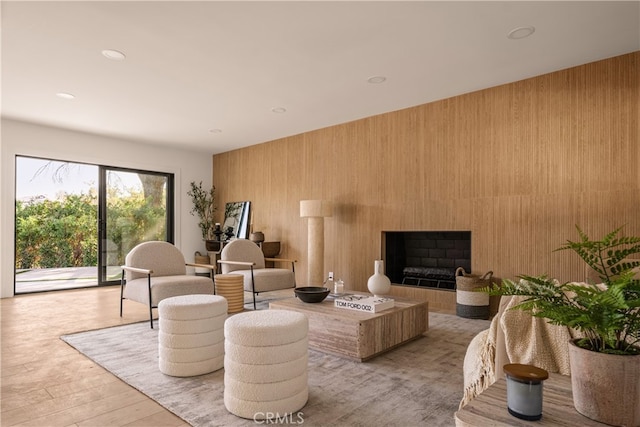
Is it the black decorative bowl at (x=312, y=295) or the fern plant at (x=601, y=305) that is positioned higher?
the fern plant at (x=601, y=305)

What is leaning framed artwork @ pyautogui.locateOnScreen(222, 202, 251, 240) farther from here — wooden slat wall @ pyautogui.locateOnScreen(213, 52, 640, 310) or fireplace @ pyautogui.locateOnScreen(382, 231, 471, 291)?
fireplace @ pyautogui.locateOnScreen(382, 231, 471, 291)

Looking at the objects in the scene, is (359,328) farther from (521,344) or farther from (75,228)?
(75,228)

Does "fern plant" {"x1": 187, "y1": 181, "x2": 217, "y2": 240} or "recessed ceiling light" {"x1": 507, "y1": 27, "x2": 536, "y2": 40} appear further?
"fern plant" {"x1": 187, "y1": 181, "x2": 217, "y2": 240}

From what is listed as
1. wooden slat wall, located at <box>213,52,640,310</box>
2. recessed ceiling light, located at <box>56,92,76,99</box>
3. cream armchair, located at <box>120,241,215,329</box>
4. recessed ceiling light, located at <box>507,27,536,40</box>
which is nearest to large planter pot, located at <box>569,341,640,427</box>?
recessed ceiling light, located at <box>507,27,536,40</box>

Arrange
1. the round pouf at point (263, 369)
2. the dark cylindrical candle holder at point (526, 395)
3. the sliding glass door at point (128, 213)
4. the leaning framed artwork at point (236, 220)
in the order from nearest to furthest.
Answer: the dark cylindrical candle holder at point (526, 395) → the round pouf at point (263, 369) → the sliding glass door at point (128, 213) → the leaning framed artwork at point (236, 220)

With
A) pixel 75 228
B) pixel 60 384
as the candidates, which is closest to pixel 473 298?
pixel 60 384

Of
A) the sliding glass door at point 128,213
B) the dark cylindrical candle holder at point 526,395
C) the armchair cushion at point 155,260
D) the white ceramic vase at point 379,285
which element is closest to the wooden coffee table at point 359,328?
the white ceramic vase at point 379,285

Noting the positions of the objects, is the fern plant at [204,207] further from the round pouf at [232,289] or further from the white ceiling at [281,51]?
the round pouf at [232,289]

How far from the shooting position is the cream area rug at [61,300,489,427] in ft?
6.32

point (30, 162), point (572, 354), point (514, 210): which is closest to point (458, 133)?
point (514, 210)

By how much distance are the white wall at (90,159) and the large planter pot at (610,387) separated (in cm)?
672

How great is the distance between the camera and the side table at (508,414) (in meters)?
0.95

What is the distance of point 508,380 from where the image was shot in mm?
1009

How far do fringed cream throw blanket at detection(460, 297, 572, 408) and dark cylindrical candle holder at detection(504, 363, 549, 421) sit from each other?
1.25 feet
